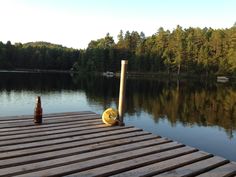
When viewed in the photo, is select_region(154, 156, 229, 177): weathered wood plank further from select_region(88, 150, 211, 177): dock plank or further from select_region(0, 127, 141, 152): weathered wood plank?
select_region(0, 127, 141, 152): weathered wood plank

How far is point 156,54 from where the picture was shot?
98.1 m

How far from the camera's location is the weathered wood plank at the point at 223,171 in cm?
490

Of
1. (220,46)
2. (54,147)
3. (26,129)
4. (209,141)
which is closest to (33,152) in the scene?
(54,147)

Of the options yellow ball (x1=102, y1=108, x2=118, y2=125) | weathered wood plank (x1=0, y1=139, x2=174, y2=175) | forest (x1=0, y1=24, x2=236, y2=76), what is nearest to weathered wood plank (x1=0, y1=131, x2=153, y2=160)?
weathered wood plank (x1=0, y1=139, x2=174, y2=175)

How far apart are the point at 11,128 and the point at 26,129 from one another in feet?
1.20

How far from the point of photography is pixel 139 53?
10069cm

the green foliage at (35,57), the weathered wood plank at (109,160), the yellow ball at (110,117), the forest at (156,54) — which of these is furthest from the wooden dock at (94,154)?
the green foliage at (35,57)

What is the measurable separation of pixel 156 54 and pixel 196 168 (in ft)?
310

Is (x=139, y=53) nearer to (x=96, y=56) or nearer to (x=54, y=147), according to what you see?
(x=96, y=56)

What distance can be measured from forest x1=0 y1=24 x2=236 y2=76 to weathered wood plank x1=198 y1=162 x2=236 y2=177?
8359 cm

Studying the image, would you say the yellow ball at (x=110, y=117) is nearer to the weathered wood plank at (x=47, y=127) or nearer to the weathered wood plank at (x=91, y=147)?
the weathered wood plank at (x=47, y=127)

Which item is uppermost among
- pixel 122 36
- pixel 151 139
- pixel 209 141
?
pixel 122 36

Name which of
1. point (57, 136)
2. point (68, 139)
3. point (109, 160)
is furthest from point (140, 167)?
point (57, 136)

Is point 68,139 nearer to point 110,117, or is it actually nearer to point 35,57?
point 110,117
